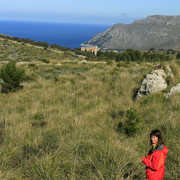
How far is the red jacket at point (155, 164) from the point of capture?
6.45ft

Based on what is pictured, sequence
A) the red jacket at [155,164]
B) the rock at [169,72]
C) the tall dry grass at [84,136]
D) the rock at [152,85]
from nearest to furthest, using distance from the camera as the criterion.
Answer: the red jacket at [155,164]
the tall dry grass at [84,136]
the rock at [152,85]
the rock at [169,72]

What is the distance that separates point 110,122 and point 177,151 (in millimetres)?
2144

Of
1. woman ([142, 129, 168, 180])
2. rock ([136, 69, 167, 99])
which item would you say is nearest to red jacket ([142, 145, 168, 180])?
woman ([142, 129, 168, 180])

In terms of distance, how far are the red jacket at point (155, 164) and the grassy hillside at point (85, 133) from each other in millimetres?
146

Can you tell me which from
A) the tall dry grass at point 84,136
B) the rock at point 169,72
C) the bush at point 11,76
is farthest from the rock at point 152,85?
the bush at point 11,76

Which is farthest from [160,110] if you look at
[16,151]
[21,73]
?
[21,73]

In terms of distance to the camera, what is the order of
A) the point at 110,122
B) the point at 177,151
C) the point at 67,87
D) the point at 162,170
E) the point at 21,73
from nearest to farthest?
the point at 162,170 < the point at 177,151 < the point at 110,122 < the point at 67,87 < the point at 21,73

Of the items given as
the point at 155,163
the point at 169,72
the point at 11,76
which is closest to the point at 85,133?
the point at 155,163

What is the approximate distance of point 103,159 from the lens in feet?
7.01

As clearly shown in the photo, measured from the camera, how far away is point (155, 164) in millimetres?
1963

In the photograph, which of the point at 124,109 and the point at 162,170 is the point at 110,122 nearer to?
the point at 124,109

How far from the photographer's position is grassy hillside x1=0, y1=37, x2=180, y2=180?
2.16 metres

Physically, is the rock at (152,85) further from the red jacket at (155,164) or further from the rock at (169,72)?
the red jacket at (155,164)

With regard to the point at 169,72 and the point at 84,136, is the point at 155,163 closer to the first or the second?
the point at 84,136
